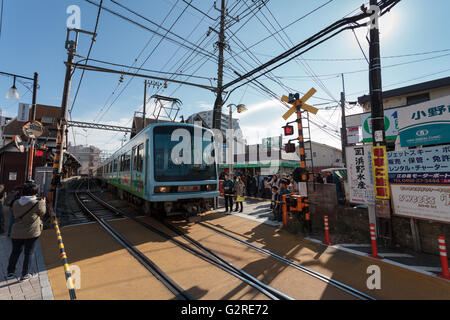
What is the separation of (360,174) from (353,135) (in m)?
9.82

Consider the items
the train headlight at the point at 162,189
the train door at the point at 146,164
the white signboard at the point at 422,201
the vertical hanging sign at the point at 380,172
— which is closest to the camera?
the white signboard at the point at 422,201

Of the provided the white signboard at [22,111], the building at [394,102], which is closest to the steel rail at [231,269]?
the building at [394,102]

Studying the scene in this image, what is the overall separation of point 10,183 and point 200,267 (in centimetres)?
1812

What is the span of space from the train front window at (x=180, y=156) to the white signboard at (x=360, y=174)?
4.27 metres

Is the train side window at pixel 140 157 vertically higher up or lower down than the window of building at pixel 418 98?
lower down

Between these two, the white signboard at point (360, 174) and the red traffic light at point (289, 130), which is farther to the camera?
the red traffic light at point (289, 130)

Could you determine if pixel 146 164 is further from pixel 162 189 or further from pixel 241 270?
pixel 241 270

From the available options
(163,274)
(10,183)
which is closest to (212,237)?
(163,274)

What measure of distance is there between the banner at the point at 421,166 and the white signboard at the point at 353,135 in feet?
31.4

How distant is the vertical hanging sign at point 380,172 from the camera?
5316mm

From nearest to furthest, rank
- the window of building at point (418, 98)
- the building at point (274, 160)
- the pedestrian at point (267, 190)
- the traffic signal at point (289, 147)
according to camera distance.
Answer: the traffic signal at point (289, 147)
the window of building at point (418, 98)
the pedestrian at point (267, 190)
the building at point (274, 160)

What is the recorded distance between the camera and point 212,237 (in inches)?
238

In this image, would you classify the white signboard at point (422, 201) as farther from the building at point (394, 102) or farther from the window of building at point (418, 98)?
the window of building at point (418, 98)

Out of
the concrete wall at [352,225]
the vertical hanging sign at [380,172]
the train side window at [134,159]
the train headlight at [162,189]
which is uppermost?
the train side window at [134,159]
